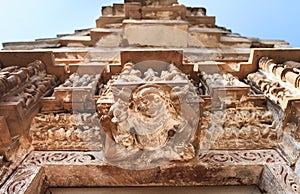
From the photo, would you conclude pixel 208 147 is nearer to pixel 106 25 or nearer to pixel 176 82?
pixel 176 82

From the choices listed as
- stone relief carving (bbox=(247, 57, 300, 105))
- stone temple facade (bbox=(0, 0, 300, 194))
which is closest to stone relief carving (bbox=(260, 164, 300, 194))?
stone temple facade (bbox=(0, 0, 300, 194))

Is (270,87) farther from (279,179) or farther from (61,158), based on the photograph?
(61,158)

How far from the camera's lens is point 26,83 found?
2752mm

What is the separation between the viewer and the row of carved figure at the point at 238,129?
7.35 ft

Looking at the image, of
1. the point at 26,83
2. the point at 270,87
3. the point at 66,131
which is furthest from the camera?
the point at 26,83

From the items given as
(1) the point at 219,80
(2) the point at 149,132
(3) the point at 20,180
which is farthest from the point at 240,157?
(3) the point at 20,180

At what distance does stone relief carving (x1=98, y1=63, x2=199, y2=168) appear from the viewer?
189cm

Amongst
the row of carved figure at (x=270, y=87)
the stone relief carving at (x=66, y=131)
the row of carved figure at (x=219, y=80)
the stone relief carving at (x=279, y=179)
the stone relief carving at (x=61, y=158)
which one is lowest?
the stone relief carving at (x=279, y=179)

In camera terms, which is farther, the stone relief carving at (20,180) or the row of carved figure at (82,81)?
the row of carved figure at (82,81)

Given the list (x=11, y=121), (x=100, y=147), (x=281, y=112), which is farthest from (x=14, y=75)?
(x=281, y=112)

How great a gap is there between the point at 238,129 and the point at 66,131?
65.5 inches

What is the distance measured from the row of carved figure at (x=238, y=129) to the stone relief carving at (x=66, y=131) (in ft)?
3.39

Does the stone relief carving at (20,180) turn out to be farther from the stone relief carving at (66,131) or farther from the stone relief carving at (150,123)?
the stone relief carving at (150,123)

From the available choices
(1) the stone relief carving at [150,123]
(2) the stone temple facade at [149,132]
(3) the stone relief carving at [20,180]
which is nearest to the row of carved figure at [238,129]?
(2) the stone temple facade at [149,132]
